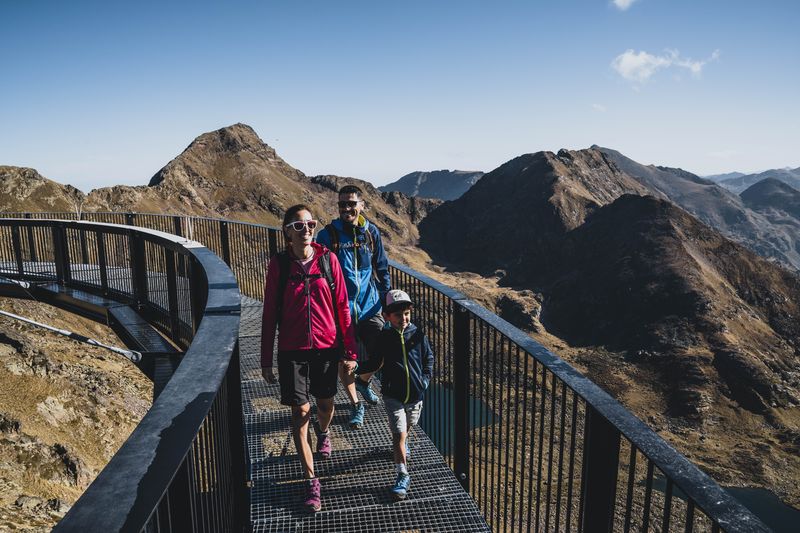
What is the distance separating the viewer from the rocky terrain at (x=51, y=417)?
33.1ft

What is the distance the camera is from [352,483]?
409 cm

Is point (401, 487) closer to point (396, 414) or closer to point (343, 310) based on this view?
point (396, 414)

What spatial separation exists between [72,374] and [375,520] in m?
18.5

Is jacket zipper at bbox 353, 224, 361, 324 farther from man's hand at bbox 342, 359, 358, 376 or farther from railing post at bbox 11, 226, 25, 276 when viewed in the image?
railing post at bbox 11, 226, 25, 276

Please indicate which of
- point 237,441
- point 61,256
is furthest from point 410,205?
point 237,441

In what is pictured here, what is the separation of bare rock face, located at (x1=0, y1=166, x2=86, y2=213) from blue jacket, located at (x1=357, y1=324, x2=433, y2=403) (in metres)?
55.8

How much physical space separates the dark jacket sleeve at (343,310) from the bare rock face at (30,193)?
5573 centimetres

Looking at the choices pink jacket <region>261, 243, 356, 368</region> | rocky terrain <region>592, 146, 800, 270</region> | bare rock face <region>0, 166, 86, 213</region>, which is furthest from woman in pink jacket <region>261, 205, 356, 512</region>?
rocky terrain <region>592, 146, 800, 270</region>

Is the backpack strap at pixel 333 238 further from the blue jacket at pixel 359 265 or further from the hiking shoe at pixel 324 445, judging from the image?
the hiking shoe at pixel 324 445

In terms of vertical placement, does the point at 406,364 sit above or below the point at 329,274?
below

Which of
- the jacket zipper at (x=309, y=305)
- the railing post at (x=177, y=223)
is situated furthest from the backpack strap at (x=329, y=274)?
the railing post at (x=177, y=223)

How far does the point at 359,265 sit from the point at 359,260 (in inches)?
1.6

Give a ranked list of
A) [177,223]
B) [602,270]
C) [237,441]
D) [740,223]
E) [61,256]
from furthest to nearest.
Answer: [740,223] → [602,270] → [177,223] → [61,256] → [237,441]

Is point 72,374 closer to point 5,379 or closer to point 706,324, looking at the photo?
point 5,379
